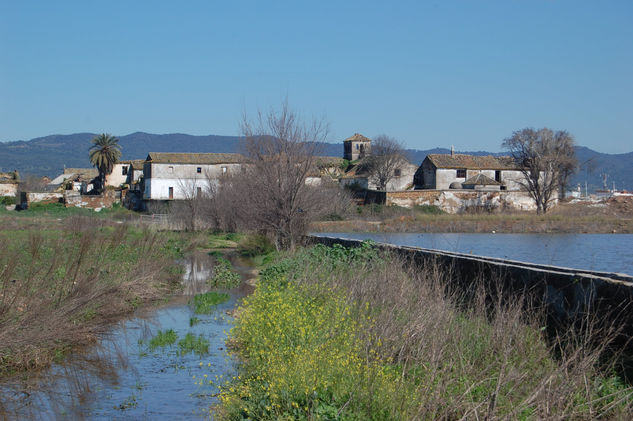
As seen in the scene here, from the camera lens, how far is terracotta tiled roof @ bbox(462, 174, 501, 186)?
247 ft

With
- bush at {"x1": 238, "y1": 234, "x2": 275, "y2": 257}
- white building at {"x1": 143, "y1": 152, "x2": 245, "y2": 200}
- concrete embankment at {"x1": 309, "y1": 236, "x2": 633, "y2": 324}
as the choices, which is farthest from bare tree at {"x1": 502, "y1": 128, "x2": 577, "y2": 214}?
concrete embankment at {"x1": 309, "y1": 236, "x2": 633, "y2": 324}

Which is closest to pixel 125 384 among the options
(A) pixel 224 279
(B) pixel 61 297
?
(B) pixel 61 297

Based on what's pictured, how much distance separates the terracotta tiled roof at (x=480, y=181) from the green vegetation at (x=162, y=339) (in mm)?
63061

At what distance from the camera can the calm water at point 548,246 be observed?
105ft

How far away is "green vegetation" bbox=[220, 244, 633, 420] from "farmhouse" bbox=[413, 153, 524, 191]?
66.7 m

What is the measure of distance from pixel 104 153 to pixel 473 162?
48190 mm

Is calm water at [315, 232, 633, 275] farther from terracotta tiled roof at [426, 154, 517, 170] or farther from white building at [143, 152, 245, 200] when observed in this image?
white building at [143, 152, 245, 200]

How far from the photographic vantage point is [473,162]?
79375mm

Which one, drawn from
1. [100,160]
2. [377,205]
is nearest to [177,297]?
[377,205]

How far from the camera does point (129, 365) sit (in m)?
13.0

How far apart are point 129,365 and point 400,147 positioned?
94.7 m

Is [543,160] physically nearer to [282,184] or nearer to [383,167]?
[383,167]

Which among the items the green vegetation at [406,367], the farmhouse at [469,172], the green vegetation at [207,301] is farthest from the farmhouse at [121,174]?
the green vegetation at [406,367]

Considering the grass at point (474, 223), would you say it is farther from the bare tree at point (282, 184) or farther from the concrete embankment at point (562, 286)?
the concrete embankment at point (562, 286)
